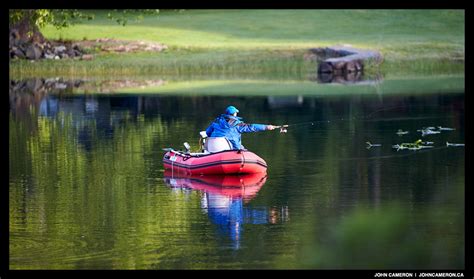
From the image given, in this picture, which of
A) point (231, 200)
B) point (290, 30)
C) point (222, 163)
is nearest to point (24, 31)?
point (290, 30)

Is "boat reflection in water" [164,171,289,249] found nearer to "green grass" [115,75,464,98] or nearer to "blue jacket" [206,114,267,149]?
"blue jacket" [206,114,267,149]

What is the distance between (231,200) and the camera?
18.2 metres

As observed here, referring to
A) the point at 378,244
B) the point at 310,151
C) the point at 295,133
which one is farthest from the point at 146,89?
the point at 378,244

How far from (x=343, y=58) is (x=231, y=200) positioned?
38.5m

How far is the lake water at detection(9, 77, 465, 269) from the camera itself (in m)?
8.28

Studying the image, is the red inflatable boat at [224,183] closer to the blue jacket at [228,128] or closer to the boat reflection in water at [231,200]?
the boat reflection in water at [231,200]

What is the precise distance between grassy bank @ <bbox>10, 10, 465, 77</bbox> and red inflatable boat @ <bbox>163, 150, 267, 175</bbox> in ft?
111

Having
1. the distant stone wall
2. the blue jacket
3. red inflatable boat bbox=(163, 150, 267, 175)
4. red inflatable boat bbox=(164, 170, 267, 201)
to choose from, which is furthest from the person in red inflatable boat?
the distant stone wall

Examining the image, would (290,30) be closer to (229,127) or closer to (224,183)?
(229,127)

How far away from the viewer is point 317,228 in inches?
566

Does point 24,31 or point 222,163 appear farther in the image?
point 24,31
